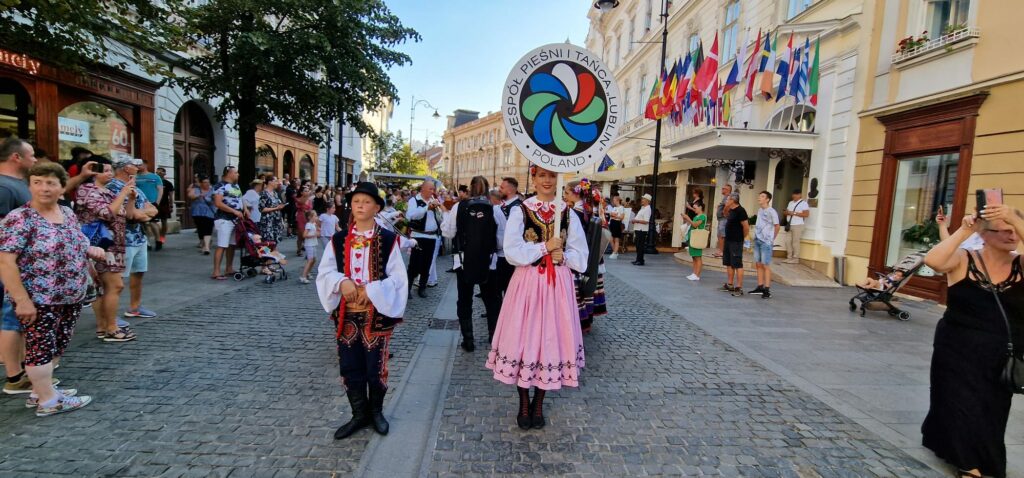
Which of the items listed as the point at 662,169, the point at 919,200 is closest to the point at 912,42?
the point at 919,200

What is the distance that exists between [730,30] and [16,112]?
1953 centimetres

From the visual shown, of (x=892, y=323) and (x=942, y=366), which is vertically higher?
(x=942, y=366)

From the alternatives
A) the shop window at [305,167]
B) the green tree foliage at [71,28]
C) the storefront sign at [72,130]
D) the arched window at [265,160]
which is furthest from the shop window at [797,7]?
the shop window at [305,167]

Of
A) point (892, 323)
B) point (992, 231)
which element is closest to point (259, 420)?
point (992, 231)

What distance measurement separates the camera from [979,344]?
3041 mm

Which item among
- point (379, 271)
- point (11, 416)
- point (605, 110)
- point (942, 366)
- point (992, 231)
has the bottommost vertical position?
point (11, 416)

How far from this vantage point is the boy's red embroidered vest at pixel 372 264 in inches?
129

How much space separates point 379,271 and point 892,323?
7.80m

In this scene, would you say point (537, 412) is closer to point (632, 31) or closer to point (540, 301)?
point (540, 301)

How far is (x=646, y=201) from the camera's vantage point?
1461cm

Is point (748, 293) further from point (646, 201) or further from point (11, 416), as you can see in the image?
point (11, 416)

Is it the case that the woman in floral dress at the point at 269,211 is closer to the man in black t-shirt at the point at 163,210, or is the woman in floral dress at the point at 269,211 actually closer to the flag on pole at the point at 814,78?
the man in black t-shirt at the point at 163,210

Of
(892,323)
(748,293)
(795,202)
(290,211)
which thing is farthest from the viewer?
(290,211)

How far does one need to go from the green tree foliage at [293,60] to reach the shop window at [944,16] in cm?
1145
